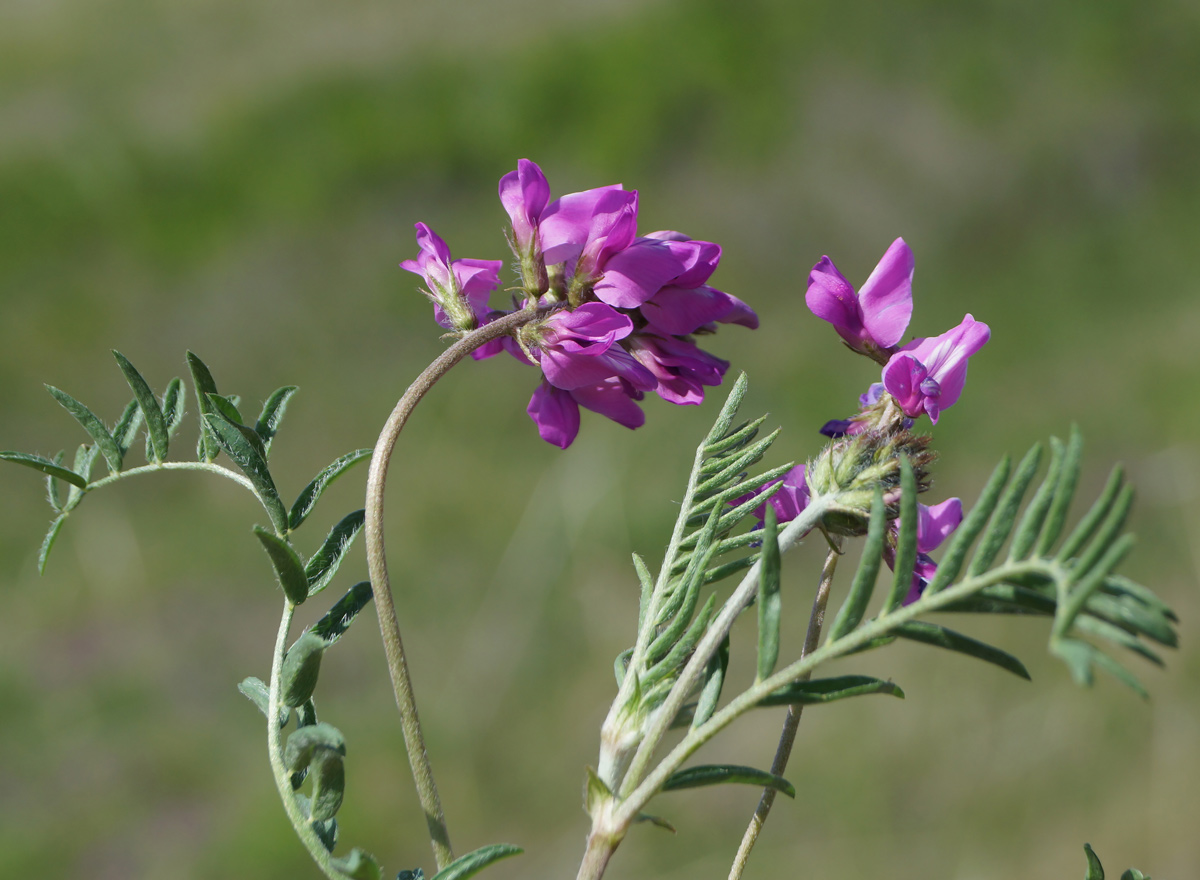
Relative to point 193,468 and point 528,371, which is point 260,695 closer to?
point 193,468

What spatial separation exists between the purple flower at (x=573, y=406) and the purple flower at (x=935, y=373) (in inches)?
3.9

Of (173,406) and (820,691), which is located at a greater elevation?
(173,406)

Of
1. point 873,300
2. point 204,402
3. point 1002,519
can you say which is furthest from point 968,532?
point 204,402

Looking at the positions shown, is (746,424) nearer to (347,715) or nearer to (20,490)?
(347,715)

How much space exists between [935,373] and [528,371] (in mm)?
2624

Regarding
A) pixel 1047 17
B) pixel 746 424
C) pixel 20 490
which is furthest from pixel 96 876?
pixel 1047 17

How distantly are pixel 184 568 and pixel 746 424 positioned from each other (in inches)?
95.3

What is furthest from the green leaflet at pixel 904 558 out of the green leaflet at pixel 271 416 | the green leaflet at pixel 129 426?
the green leaflet at pixel 129 426

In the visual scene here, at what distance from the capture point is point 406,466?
2.77m

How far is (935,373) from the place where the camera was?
13.5 inches

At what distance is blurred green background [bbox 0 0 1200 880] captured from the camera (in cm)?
215

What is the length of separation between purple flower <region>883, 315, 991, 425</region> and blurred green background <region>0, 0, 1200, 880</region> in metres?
1.74

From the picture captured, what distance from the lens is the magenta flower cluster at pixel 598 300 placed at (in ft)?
1.19

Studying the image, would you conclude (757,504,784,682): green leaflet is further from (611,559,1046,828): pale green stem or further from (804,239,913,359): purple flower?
(804,239,913,359): purple flower
